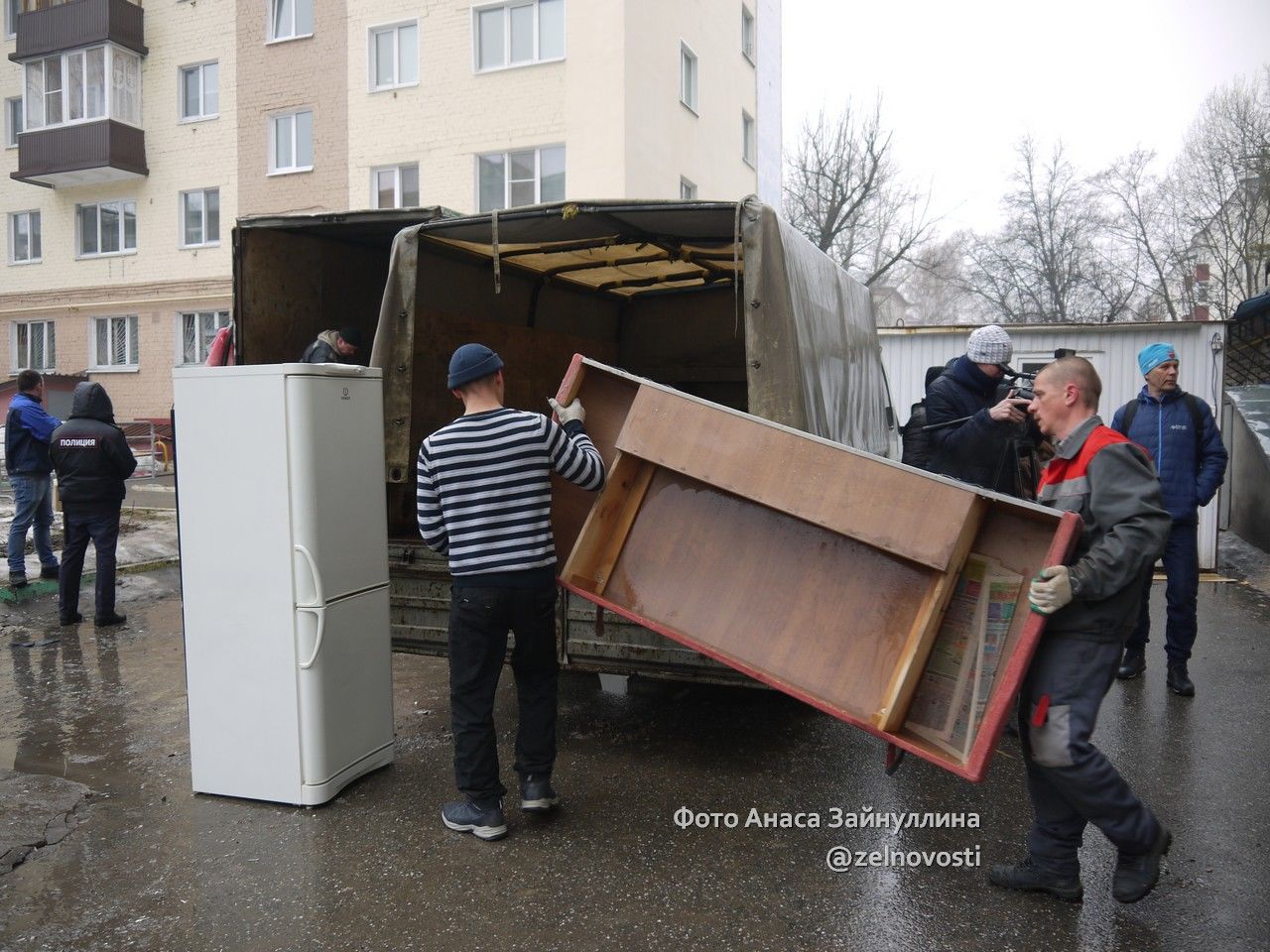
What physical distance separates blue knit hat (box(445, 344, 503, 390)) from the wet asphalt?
1766mm

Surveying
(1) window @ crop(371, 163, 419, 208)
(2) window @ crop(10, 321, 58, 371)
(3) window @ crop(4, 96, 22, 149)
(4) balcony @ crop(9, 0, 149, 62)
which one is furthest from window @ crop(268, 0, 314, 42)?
(2) window @ crop(10, 321, 58, 371)

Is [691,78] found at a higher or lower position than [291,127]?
Answer: higher

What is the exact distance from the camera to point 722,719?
5.07 metres

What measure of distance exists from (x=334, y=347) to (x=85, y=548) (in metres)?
3.15

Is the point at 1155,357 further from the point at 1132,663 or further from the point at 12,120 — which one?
the point at 12,120

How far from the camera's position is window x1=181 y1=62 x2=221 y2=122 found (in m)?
20.0

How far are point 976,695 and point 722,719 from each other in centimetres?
211

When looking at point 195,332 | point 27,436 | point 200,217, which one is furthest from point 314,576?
point 200,217

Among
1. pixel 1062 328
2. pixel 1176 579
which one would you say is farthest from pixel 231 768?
pixel 1062 328

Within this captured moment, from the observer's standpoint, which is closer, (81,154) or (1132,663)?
(1132,663)

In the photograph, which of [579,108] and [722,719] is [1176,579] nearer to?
[722,719]

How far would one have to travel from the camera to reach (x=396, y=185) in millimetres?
17734

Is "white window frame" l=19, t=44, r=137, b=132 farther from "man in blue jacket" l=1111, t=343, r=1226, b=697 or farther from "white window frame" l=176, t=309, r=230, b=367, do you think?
"man in blue jacket" l=1111, t=343, r=1226, b=697

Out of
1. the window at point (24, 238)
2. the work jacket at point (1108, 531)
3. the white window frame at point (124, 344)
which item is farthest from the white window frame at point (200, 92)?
the work jacket at point (1108, 531)
